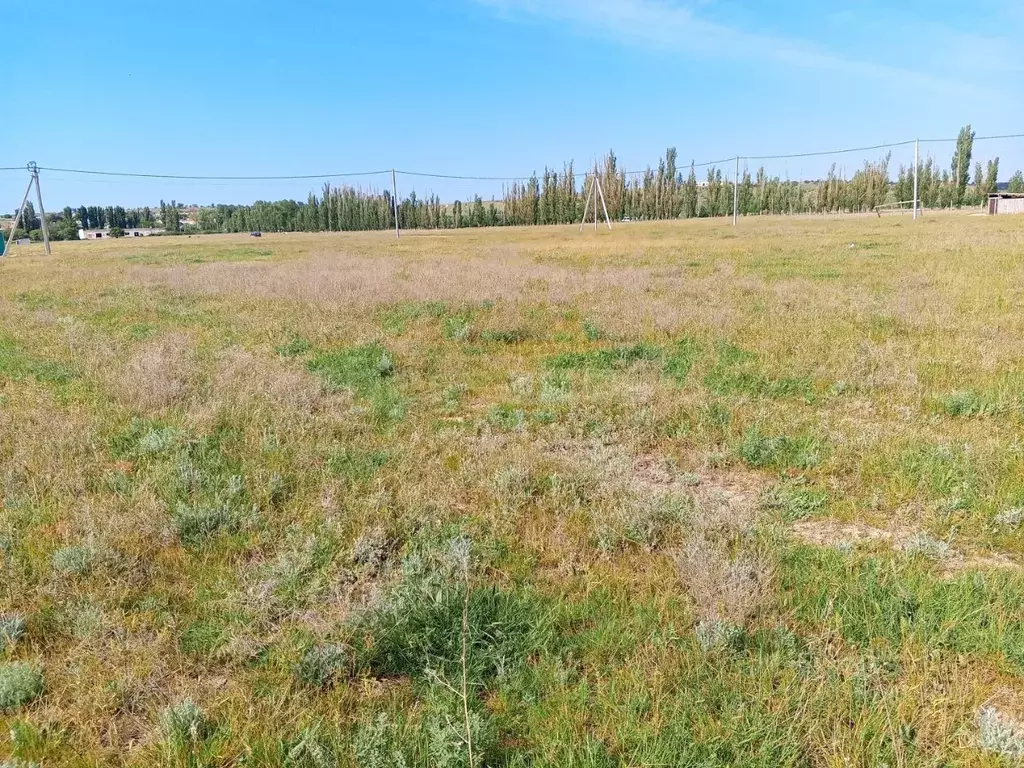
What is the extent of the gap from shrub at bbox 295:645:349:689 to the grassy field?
18mm

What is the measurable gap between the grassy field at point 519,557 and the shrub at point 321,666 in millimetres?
18

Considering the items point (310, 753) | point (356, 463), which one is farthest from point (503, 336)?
point (310, 753)

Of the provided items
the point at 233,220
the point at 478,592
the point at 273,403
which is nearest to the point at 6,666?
the point at 478,592

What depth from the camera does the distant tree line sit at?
70.3m

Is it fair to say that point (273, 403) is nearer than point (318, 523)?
No

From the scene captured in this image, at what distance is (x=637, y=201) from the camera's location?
78.4m

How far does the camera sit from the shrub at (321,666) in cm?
271

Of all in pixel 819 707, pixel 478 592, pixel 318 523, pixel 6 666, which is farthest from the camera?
pixel 318 523

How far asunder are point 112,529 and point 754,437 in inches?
194

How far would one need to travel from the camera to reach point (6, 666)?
A: 275 cm

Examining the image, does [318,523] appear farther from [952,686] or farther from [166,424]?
[952,686]

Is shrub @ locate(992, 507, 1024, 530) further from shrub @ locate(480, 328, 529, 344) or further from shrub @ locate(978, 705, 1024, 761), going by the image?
shrub @ locate(480, 328, 529, 344)

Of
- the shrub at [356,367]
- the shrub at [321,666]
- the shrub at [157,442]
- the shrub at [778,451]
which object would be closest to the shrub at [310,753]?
the shrub at [321,666]

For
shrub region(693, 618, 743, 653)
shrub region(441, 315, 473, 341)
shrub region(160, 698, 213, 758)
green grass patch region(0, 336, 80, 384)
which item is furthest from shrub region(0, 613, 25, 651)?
shrub region(441, 315, 473, 341)
